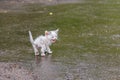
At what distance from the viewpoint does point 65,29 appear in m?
12.8

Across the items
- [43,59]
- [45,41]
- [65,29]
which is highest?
[45,41]

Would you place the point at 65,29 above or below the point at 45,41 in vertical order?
below

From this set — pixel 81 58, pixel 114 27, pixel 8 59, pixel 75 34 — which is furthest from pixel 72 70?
pixel 114 27

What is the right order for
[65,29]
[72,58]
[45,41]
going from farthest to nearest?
[65,29] → [45,41] → [72,58]

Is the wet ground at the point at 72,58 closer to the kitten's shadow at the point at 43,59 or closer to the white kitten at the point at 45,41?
the kitten's shadow at the point at 43,59

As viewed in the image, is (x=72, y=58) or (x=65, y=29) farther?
(x=65, y=29)

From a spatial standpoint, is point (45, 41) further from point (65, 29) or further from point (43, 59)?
point (65, 29)

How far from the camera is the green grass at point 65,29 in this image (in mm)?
9727

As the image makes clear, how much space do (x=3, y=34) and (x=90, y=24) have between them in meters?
3.07

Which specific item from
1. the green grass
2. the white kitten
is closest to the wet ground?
the green grass

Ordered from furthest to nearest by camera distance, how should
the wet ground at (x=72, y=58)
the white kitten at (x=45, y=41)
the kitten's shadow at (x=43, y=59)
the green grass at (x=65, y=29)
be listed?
the green grass at (x=65, y=29)
the white kitten at (x=45, y=41)
the kitten's shadow at (x=43, y=59)
the wet ground at (x=72, y=58)

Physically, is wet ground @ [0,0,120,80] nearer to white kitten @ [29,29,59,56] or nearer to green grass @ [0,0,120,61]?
green grass @ [0,0,120,61]

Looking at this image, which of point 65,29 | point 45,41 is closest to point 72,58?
point 45,41

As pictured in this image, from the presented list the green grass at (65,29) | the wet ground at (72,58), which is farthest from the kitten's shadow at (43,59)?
the green grass at (65,29)
